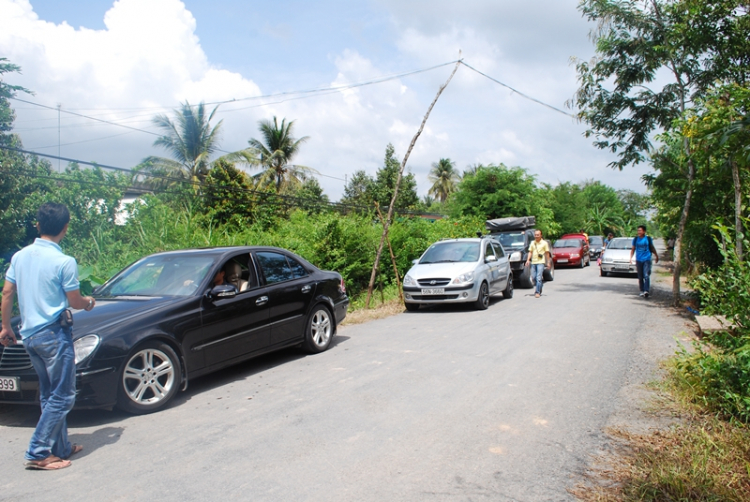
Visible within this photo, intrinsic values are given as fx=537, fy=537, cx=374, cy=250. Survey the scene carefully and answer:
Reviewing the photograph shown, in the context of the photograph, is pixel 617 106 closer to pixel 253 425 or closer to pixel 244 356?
pixel 244 356

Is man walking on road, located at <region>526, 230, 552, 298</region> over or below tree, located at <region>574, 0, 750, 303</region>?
below

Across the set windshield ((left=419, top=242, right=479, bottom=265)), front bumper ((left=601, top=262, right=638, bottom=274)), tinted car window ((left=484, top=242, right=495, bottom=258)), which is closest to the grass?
windshield ((left=419, top=242, right=479, bottom=265))

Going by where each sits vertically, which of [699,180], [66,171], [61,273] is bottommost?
[61,273]

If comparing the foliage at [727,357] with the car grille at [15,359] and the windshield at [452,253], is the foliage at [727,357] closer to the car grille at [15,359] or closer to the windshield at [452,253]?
the car grille at [15,359]

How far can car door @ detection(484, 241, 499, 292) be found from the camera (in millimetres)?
12859

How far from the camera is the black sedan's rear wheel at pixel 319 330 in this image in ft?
24.5

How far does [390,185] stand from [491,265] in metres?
28.7

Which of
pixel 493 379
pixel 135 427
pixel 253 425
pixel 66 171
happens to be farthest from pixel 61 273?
pixel 66 171

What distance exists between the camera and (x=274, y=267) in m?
7.20

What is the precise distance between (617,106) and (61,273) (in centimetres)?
1467

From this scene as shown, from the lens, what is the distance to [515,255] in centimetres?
1797

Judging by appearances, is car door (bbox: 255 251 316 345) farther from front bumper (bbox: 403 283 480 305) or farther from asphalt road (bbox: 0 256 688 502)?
front bumper (bbox: 403 283 480 305)

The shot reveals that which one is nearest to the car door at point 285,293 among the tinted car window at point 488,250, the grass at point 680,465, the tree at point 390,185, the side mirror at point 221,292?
the side mirror at point 221,292

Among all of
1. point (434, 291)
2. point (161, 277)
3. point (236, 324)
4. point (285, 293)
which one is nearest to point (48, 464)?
point (236, 324)
